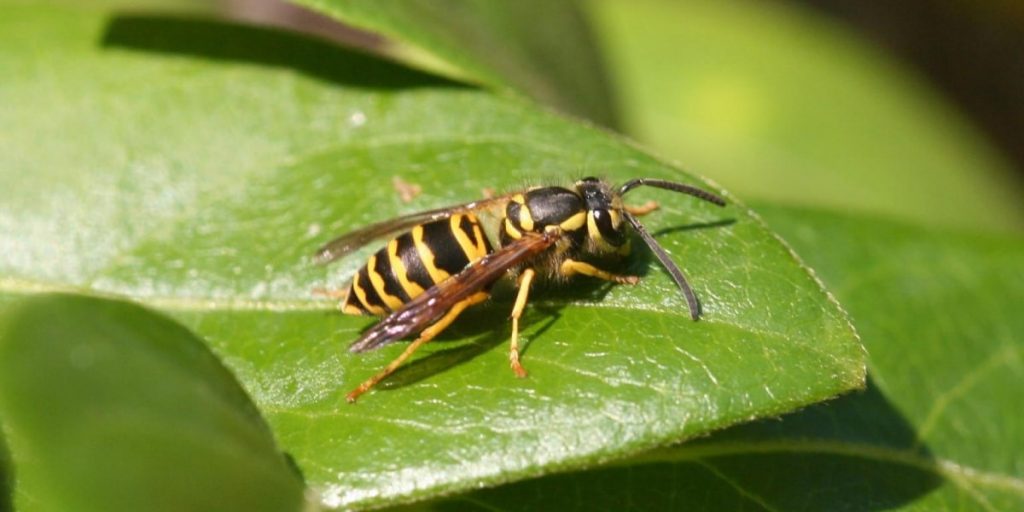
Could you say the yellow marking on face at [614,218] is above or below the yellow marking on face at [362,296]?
above

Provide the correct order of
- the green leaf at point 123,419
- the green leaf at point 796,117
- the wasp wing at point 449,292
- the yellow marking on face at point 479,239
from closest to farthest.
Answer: the green leaf at point 123,419, the wasp wing at point 449,292, the yellow marking on face at point 479,239, the green leaf at point 796,117

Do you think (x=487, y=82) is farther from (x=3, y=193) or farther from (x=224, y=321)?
(x=3, y=193)

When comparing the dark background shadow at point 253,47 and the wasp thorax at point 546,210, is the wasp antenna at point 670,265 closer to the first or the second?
the wasp thorax at point 546,210

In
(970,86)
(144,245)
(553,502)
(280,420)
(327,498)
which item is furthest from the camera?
Result: (970,86)

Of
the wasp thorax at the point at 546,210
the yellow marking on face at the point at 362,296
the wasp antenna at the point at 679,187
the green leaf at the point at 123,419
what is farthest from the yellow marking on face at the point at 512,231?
the green leaf at the point at 123,419

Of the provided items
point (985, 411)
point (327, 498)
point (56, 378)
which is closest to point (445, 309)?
point (327, 498)
